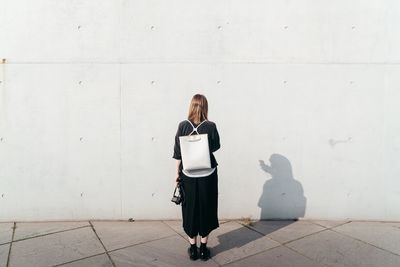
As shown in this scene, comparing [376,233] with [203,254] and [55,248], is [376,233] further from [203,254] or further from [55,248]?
[55,248]

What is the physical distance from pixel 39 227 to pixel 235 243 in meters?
2.62

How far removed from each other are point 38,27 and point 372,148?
16.1 feet

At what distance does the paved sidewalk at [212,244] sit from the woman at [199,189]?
34 centimetres

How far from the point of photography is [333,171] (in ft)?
17.5

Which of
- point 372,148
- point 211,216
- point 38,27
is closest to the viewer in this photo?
point 211,216

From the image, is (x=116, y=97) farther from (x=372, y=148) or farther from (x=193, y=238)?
(x=372, y=148)

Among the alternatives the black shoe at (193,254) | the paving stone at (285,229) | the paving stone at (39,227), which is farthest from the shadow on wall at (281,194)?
the paving stone at (39,227)

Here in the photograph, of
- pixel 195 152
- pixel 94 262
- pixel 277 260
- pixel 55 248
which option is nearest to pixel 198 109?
pixel 195 152

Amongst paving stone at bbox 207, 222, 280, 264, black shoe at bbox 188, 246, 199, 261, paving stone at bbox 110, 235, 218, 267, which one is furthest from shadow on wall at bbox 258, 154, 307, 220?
black shoe at bbox 188, 246, 199, 261

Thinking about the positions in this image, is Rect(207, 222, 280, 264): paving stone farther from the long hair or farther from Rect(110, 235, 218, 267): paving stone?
Answer: the long hair

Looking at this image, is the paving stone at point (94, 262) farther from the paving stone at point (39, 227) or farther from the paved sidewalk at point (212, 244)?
the paving stone at point (39, 227)

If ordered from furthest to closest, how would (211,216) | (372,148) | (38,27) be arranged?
(372,148) → (38,27) → (211,216)

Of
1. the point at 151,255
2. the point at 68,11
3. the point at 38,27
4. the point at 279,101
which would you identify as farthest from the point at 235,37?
the point at 151,255

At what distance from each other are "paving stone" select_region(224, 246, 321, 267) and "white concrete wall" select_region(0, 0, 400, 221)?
3.74 feet
